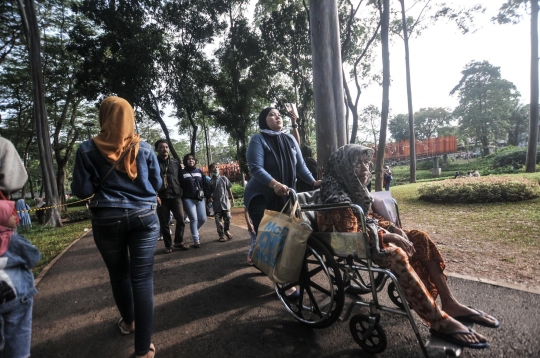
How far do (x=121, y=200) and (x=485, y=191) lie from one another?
852cm

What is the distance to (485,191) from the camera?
7.15 meters

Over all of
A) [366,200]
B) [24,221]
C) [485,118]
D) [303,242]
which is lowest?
[24,221]

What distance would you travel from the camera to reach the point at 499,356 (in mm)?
1755

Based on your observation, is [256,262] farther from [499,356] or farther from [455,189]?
[455,189]

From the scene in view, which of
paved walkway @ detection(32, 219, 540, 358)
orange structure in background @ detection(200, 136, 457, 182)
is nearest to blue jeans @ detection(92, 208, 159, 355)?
paved walkway @ detection(32, 219, 540, 358)

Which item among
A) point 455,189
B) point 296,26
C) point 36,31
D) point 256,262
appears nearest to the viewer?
point 256,262

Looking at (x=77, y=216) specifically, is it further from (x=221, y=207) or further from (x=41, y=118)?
(x=221, y=207)

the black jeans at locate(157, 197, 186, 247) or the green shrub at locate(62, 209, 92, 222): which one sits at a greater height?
the black jeans at locate(157, 197, 186, 247)

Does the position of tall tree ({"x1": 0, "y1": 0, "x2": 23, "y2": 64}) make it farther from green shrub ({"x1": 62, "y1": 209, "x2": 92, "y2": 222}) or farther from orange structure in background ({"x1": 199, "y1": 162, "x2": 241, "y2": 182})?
orange structure in background ({"x1": 199, "y1": 162, "x2": 241, "y2": 182})

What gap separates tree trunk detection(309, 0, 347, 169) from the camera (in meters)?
4.40

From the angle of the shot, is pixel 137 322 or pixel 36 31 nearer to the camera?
pixel 137 322

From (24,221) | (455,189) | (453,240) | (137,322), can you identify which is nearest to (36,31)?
(24,221)

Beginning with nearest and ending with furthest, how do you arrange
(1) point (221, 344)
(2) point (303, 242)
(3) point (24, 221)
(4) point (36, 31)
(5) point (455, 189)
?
(2) point (303, 242), (1) point (221, 344), (5) point (455, 189), (4) point (36, 31), (3) point (24, 221)

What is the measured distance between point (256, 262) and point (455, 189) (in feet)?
25.2
